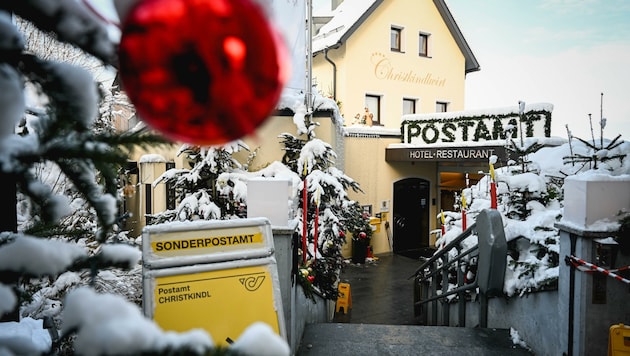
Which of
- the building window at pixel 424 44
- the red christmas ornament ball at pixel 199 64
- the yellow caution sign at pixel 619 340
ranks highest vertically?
the building window at pixel 424 44

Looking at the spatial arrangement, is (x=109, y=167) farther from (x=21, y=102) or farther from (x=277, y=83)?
(x=277, y=83)

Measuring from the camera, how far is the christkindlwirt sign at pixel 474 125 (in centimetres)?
1123

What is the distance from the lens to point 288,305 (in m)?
3.36

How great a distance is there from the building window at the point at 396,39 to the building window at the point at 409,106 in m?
2.05

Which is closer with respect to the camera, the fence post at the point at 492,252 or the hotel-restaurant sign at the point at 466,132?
the fence post at the point at 492,252

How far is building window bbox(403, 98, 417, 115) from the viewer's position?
17109 millimetres

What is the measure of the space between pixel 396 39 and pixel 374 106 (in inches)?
113

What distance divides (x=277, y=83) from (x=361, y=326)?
467 cm

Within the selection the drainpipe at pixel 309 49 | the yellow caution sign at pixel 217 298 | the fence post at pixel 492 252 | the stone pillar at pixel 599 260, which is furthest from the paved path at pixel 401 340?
the drainpipe at pixel 309 49

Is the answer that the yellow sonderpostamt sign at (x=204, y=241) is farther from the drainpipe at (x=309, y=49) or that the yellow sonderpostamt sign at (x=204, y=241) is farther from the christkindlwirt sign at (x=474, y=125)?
the christkindlwirt sign at (x=474, y=125)

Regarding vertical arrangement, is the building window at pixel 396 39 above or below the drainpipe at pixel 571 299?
above

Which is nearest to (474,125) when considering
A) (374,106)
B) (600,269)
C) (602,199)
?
(374,106)

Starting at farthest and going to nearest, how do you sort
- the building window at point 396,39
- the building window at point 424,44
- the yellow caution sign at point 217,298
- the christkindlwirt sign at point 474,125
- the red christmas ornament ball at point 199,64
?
1. the building window at point 424,44
2. the building window at point 396,39
3. the christkindlwirt sign at point 474,125
4. the yellow caution sign at point 217,298
5. the red christmas ornament ball at point 199,64

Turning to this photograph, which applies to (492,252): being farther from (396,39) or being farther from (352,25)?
(396,39)
